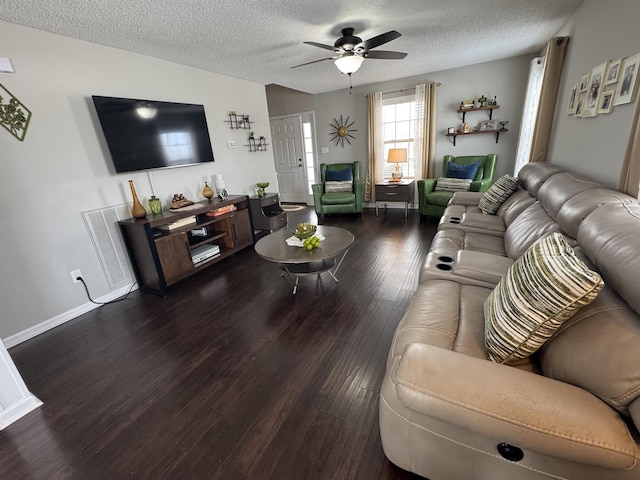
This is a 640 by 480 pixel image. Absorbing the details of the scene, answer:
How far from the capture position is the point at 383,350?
182 centimetres

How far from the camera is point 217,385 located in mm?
1656

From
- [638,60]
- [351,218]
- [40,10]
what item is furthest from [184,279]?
[638,60]

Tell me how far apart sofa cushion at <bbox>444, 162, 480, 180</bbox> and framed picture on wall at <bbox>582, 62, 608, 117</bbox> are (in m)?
2.02

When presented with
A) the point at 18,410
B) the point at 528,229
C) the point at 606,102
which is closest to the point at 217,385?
the point at 18,410

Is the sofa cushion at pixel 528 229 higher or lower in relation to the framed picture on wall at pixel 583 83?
lower

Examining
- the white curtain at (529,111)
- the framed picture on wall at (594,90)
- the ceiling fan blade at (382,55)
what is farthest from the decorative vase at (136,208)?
the white curtain at (529,111)

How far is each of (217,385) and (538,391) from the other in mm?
1556

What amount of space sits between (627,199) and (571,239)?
0.93ft

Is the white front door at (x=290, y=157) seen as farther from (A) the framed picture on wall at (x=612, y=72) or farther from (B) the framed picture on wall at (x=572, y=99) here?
(A) the framed picture on wall at (x=612, y=72)

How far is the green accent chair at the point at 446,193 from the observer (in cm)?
418

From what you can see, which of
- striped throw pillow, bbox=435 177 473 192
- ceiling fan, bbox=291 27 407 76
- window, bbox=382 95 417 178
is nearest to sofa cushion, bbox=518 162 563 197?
striped throw pillow, bbox=435 177 473 192

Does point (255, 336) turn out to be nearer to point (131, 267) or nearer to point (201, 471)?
point (201, 471)

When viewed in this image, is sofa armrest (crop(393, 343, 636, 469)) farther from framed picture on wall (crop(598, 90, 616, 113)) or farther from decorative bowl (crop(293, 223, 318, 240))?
framed picture on wall (crop(598, 90, 616, 113))

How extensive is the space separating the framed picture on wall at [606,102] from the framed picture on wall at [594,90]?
0.05 meters
